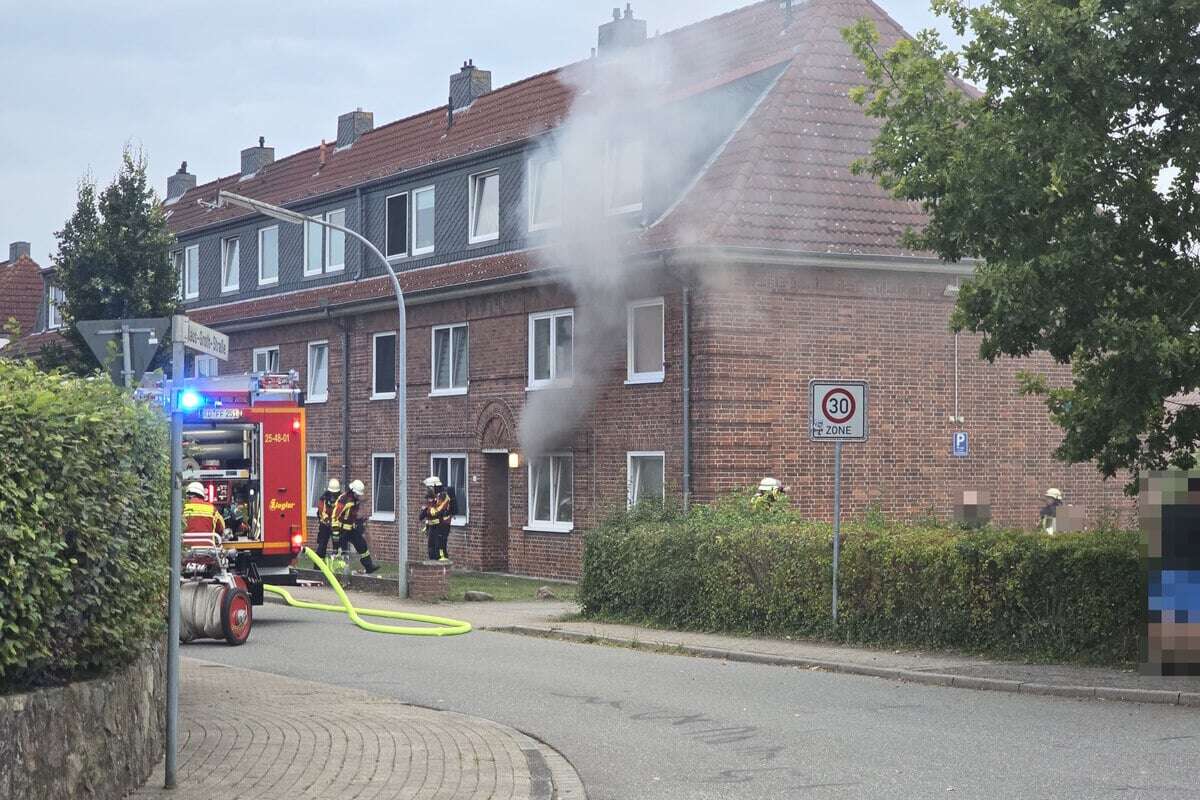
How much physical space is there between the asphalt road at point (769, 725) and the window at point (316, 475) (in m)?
18.5

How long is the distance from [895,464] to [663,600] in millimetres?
8559

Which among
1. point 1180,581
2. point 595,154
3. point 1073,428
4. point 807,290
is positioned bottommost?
point 1180,581

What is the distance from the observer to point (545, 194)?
96.4ft

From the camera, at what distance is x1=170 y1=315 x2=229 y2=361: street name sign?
827 centimetres

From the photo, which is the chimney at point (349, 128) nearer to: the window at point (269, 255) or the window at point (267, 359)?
the window at point (269, 255)

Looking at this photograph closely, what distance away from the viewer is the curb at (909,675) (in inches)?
484

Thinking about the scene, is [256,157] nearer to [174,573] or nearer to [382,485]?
Result: [382,485]

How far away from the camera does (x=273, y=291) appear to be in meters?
38.3

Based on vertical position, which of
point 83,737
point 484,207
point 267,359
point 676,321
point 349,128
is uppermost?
point 349,128

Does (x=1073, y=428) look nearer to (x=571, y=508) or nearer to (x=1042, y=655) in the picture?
(x=1042, y=655)

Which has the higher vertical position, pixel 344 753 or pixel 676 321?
pixel 676 321

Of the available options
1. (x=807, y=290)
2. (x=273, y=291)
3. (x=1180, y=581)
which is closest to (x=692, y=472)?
(x=807, y=290)

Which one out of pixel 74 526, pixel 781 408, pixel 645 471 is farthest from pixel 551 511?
pixel 74 526

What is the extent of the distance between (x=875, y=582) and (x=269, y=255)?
1007 inches
